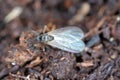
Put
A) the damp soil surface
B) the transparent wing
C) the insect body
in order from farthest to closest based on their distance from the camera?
the transparent wing → the insect body → the damp soil surface

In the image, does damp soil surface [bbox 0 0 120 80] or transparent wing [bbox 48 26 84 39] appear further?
transparent wing [bbox 48 26 84 39]

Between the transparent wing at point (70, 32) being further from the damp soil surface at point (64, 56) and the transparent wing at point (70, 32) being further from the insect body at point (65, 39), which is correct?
the damp soil surface at point (64, 56)

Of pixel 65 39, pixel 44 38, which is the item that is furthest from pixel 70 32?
pixel 44 38

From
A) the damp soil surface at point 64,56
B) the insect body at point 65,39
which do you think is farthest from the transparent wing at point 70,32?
the damp soil surface at point 64,56

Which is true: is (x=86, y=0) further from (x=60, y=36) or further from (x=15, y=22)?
(x=60, y=36)

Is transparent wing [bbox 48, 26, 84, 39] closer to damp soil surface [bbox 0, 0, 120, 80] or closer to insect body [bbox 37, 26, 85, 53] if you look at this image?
insect body [bbox 37, 26, 85, 53]

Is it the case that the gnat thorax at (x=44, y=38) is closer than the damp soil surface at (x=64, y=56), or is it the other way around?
the damp soil surface at (x=64, y=56)

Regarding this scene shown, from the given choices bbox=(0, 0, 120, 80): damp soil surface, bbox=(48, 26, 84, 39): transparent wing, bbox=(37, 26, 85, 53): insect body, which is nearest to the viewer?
bbox=(0, 0, 120, 80): damp soil surface

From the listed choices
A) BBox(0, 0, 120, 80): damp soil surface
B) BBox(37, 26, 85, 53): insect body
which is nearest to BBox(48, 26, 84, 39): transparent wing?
BBox(37, 26, 85, 53): insect body
